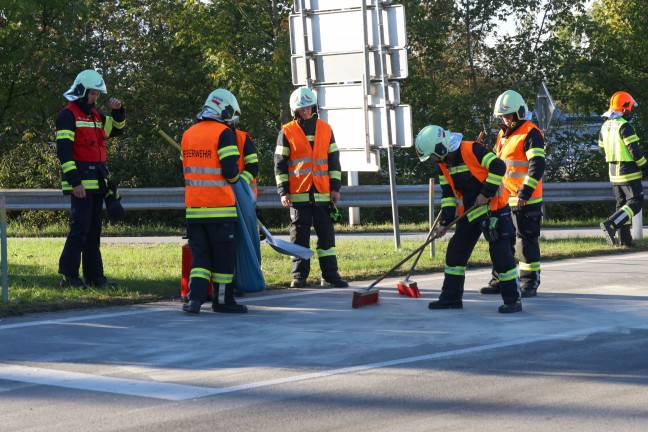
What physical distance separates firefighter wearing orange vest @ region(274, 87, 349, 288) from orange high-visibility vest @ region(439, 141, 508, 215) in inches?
78.1

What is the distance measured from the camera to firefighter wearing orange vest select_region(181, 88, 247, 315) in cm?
964

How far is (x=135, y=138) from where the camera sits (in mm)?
24438

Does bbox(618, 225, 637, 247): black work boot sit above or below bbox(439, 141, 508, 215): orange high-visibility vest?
below

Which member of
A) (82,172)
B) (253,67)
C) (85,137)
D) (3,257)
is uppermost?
(253,67)

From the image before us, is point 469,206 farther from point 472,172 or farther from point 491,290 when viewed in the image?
point 491,290

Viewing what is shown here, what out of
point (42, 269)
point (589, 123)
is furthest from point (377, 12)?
point (589, 123)

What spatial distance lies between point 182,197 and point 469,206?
32.2 ft

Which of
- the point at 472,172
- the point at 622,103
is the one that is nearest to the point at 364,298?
the point at 472,172

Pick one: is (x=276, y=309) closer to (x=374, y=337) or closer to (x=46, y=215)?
(x=374, y=337)

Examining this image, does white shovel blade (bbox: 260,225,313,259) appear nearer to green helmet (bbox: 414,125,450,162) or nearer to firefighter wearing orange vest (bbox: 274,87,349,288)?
firefighter wearing orange vest (bbox: 274,87,349,288)

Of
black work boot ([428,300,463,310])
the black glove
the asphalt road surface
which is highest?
the black glove

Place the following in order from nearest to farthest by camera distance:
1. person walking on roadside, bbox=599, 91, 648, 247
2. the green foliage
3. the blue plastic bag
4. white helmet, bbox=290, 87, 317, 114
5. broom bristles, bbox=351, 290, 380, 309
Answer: broom bristles, bbox=351, 290, 380, 309 < the blue plastic bag < white helmet, bbox=290, 87, 317, 114 < person walking on roadside, bbox=599, 91, 648, 247 < the green foliage

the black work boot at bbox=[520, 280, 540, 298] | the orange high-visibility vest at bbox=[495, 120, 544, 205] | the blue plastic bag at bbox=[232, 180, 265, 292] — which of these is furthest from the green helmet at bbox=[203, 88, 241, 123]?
the black work boot at bbox=[520, 280, 540, 298]

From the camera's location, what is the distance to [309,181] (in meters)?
11.6
